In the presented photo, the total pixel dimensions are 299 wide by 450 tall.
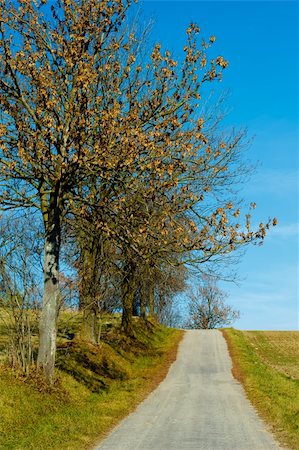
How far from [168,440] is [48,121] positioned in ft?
Result: 25.4

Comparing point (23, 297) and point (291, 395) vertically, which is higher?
point (23, 297)

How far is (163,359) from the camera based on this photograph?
29922 mm

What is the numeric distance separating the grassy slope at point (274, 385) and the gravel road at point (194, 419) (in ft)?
1.30

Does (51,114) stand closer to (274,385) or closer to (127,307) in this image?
(274,385)

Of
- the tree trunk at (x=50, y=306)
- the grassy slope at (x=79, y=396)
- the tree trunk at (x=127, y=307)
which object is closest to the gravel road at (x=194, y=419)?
the grassy slope at (x=79, y=396)

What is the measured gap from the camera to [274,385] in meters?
21.1

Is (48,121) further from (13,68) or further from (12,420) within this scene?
(12,420)

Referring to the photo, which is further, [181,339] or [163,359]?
[181,339]

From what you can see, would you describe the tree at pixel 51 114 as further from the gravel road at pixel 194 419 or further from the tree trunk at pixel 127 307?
the tree trunk at pixel 127 307

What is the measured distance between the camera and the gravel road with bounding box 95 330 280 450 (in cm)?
1125

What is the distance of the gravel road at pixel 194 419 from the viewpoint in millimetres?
11250

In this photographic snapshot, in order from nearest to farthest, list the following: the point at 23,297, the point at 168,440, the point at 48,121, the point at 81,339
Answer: the point at 168,440 < the point at 48,121 < the point at 23,297 < the point at 81,339

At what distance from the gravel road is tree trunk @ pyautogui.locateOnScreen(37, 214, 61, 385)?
298 cm

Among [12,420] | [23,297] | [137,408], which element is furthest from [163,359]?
[12,420]
